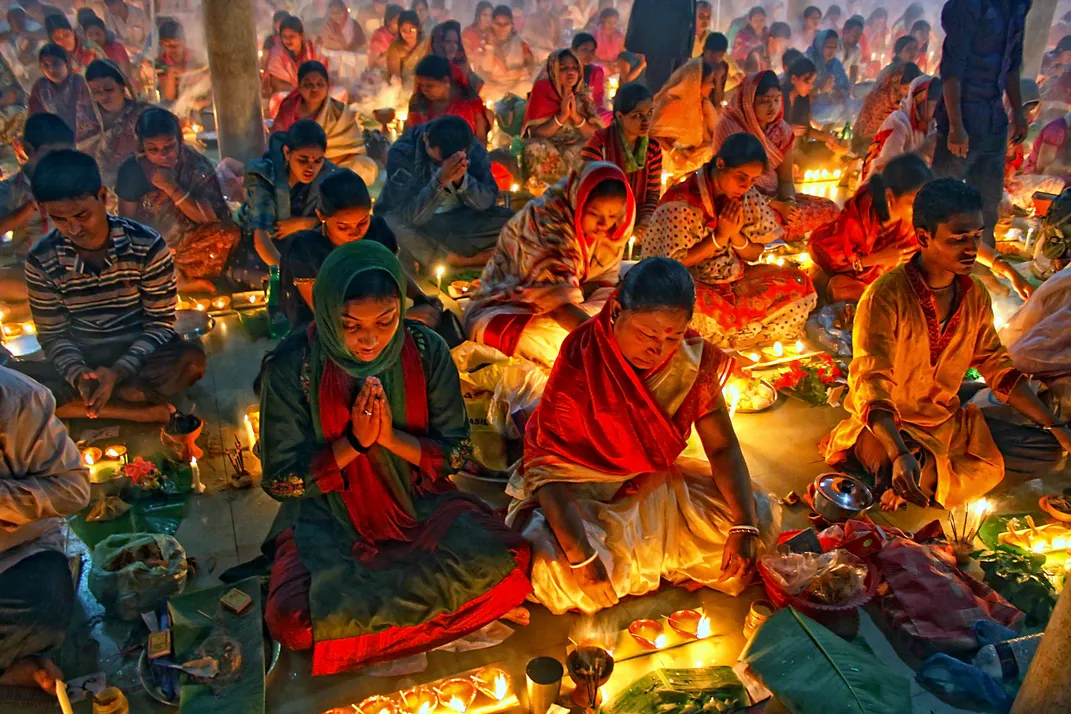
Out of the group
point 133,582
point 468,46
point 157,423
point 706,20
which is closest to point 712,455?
point 133,582

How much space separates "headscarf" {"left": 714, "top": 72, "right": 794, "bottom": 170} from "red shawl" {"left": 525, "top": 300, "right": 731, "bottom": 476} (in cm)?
444

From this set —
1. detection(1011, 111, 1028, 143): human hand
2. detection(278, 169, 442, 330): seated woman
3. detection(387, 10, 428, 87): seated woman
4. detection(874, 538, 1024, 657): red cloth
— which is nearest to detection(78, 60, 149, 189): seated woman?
detection(278, 169, 442, 330): seated woman

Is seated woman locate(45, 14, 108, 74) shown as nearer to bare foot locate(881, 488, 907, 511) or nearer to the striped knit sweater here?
the striped knit sweater

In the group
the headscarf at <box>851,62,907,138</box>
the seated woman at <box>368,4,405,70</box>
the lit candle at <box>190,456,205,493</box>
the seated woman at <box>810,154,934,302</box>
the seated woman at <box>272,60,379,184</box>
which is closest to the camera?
the lit candle at <box>190,456,205,493</box>

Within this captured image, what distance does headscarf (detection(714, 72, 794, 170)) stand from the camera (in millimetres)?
7320

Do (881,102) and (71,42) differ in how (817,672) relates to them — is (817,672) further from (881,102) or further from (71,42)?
(71,42)

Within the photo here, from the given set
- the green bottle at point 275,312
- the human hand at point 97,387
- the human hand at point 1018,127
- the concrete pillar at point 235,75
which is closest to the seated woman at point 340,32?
the concrete pillar at point 235,75

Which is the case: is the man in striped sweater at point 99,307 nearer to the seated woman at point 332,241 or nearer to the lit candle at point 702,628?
the seated woman at point 332,241

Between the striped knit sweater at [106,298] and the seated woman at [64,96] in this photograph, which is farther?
the seated woman at [64,96]

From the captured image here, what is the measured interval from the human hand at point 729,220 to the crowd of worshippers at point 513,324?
0.03m

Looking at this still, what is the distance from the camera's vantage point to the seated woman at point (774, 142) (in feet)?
23.7

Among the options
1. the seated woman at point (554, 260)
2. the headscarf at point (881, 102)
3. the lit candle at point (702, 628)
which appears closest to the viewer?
the lit candle at point (702, 628)

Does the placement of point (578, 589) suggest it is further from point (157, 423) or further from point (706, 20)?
point (706, 20)

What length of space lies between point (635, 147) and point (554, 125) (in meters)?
2.27
